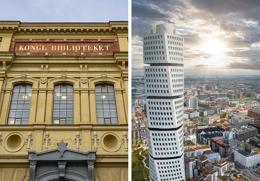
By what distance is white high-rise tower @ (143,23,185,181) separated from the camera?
927cm

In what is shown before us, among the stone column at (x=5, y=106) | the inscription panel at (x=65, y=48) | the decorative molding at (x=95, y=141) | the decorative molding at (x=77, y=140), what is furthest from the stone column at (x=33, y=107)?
the decorative molding at (x=95, y=141)

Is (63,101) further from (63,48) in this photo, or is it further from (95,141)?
(63,48)

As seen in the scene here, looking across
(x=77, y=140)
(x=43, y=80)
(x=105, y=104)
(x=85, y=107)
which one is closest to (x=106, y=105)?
(x=105, y=104)

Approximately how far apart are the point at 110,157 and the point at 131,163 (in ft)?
4.58

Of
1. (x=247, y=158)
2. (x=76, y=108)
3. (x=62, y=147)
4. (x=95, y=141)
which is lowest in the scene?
(x=247, y=158)

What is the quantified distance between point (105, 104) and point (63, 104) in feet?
3.39

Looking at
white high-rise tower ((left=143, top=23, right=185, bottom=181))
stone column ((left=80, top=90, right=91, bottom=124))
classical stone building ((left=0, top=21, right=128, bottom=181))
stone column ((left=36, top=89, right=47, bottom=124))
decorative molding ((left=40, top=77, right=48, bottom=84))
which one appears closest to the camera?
white high-rise tower ((left=143, top=23, right=185, bottom=181))

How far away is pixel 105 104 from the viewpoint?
11312mm

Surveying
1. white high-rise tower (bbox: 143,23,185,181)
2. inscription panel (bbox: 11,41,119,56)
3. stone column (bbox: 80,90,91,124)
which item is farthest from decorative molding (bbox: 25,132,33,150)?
white high-rise tower (bbox: 143,23,185,181)

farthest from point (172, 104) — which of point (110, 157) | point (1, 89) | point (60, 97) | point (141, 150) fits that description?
point (1, 89)

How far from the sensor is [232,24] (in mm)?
9344

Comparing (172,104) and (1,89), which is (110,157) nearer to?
(172,104)

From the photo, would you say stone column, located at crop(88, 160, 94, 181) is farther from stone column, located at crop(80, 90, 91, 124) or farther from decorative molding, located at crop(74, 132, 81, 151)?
stone column, located at crop(80, 90, 91, 124)

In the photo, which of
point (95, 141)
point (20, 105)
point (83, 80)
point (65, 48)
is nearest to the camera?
point (95, 141)
